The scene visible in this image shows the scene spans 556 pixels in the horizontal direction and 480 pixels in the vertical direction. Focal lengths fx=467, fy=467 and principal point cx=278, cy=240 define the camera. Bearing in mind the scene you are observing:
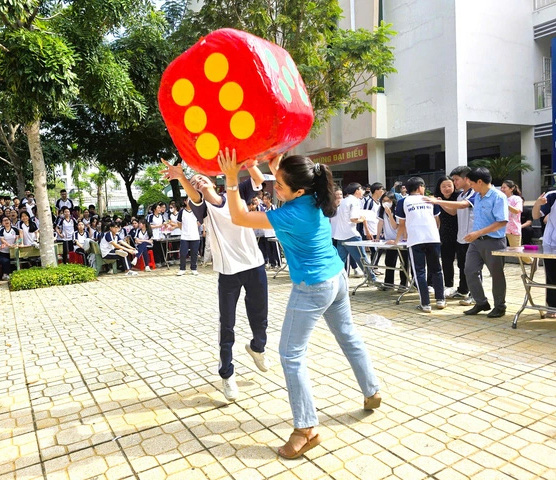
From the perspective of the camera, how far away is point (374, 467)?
243 centimetres

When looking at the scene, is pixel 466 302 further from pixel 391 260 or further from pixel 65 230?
pixel 65 230

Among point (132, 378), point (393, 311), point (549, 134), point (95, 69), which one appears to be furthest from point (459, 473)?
point (549, 134)

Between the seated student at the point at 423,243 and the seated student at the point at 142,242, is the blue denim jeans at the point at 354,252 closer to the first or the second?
the seated student at the point at 423,243

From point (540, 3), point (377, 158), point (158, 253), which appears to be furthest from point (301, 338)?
point (540, 3)

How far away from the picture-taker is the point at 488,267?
534 centimetres

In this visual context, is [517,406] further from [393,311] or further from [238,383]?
[393,311]

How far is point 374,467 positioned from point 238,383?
4.85ft

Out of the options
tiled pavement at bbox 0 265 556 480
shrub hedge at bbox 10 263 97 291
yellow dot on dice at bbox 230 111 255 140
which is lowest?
tiled pavement at bbox 0 265 556 480

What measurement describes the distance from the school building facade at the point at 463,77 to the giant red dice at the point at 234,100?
41.1 ft

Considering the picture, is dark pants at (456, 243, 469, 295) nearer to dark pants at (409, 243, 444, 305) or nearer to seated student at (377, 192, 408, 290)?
dark pants at (409, 243, 444, 305)

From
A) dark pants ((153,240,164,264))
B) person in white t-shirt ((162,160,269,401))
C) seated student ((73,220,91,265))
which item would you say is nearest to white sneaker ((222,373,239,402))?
person in white t-shirt ((162,160,269,401))

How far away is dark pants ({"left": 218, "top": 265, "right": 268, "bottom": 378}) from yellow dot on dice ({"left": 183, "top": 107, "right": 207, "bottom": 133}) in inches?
44.5

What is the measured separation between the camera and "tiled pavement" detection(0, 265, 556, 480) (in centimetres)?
252

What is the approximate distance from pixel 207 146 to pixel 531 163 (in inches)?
604
